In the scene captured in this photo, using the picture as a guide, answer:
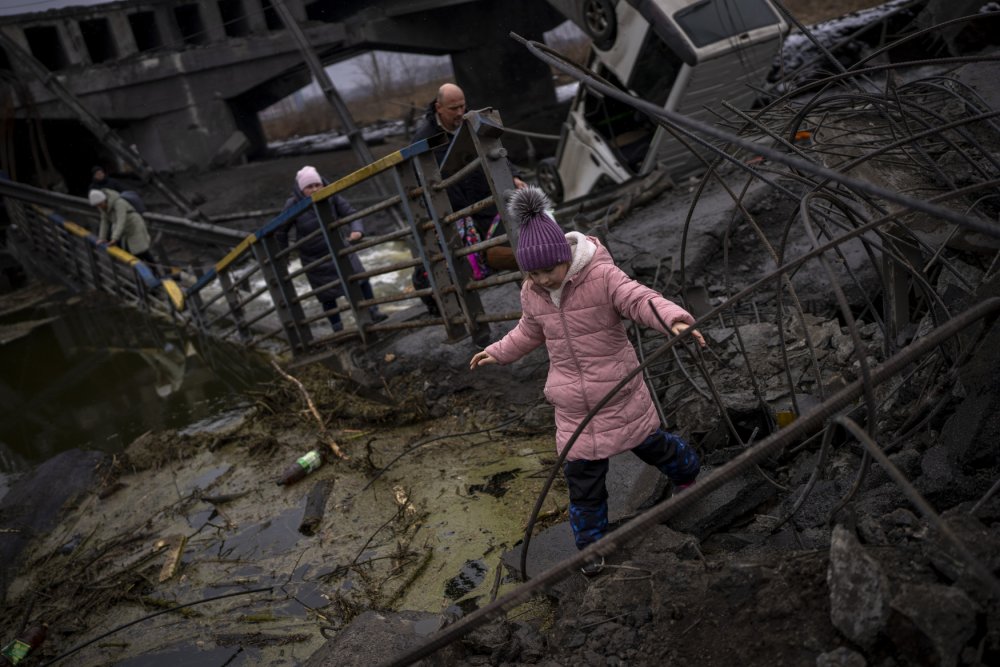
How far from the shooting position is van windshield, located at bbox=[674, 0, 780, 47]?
886cm

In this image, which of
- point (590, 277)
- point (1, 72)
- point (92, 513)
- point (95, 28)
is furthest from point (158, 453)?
point (95, 28)

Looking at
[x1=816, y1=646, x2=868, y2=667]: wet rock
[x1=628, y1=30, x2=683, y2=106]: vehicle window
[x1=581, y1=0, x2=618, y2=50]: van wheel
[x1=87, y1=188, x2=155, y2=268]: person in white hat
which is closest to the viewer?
[x1=816, y1=646, x2=868, y2=667]: wet rock

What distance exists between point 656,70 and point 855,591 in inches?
342

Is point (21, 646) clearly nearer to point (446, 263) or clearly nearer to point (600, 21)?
point (446, 263)

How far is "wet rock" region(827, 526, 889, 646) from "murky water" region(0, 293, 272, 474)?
6.28 metres

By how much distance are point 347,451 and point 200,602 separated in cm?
153

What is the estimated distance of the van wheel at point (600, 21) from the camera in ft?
31.3

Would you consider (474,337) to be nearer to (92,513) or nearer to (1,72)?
(92,513)

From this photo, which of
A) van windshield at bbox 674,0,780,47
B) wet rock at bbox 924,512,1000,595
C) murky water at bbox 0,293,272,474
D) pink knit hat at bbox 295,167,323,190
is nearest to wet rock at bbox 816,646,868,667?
wet rock at bbox 924,512,1000,595

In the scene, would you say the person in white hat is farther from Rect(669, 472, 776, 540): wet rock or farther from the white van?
Rect(669, 472, 776, 540): wet rock

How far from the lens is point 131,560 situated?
4.36 meters

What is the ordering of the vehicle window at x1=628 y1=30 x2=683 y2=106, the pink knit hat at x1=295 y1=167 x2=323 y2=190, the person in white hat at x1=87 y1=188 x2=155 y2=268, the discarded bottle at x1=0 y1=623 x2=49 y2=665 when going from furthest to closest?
the person in white hat at x1=87 y1=188 x2=155 y2=268, the vehicle window at x1=628 y1=30 x2=683 y2=106, the pink knit hat at x1=295 y1=167 x2=323 y2=190, the discarded bottle at x1=0 y1=623 x2=49 y2=665

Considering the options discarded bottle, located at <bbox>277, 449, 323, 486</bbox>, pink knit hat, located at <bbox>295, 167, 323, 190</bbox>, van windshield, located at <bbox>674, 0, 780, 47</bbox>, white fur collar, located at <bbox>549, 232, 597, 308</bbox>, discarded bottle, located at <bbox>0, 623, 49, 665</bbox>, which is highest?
van windshield, located at <bbox>674, 0, 780, 47</bbox>

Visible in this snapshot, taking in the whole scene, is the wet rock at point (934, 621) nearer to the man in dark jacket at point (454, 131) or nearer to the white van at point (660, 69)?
the man in dark jacket at point (454, 131)
